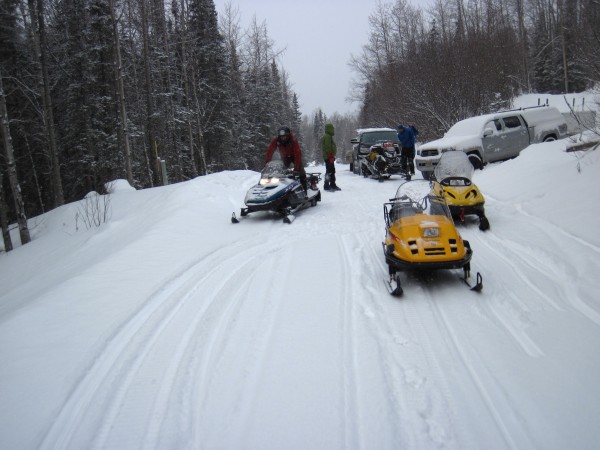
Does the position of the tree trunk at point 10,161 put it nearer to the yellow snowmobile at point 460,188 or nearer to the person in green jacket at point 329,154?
the person in green jacket at point 329,154

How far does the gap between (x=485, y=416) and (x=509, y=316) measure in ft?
5.54

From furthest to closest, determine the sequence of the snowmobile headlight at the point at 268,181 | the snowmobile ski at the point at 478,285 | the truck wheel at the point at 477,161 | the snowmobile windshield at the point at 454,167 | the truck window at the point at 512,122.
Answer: the truck window at the point at 512,122, the truck wheel at the point at 477,161, the snowmobile headlight at the point at 268,181, the snowmobile windshield at the point at 454,167, the snowmobile ski at the point at 478,285

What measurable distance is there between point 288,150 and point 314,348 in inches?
302

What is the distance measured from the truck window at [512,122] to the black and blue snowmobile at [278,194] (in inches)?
307

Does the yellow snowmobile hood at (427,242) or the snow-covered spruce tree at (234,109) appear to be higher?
the snow-covered spruce tree at (234,109)

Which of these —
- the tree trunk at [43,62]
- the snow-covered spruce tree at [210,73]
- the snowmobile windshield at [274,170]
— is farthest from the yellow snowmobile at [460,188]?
the snow-covered spruce tree at [210,73]

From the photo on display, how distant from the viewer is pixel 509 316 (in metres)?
4.20

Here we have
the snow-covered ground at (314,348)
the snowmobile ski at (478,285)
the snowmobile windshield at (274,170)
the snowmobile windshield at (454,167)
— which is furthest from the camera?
the snowmobile windshield at (274,170)

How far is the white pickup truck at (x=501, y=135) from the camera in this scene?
13117mm

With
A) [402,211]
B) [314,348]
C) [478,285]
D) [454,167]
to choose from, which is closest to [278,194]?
Answer: [402,211]

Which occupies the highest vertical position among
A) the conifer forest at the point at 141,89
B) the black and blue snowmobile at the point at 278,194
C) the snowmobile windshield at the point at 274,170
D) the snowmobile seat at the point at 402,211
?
the conifer forest at the point at 141,89

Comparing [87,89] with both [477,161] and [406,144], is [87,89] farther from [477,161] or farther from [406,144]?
[477,161]

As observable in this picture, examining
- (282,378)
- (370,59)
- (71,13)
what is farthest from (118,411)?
(370,59)

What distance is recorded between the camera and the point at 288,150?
10750mm
